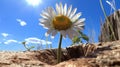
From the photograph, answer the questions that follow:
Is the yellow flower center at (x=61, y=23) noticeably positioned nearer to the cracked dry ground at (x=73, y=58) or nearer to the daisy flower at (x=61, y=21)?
the daisy flower at (x=61, y=21)

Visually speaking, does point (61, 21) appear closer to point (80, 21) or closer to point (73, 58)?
point (80, 21)

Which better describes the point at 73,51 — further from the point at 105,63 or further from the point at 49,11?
the point at 105,63

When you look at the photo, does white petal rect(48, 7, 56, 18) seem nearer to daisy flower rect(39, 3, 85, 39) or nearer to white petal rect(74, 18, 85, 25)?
daisy flower rect(39, 3, 85, 39)

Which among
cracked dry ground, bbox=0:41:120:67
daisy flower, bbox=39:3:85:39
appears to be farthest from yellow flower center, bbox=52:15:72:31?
cracked dry ground, bbox=0:41:120:67

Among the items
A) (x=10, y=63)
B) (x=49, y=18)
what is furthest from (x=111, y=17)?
(x=10, y=63)

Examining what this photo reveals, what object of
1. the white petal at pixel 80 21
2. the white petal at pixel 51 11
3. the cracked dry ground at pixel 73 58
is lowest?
the cracked dry ground at pixel 73 58

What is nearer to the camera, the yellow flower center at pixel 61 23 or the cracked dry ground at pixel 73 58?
the cracked dry ground at pixel 73 58

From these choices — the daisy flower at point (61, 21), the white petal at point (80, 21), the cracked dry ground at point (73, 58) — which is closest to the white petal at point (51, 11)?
the daisy flower at point (61, 21)
